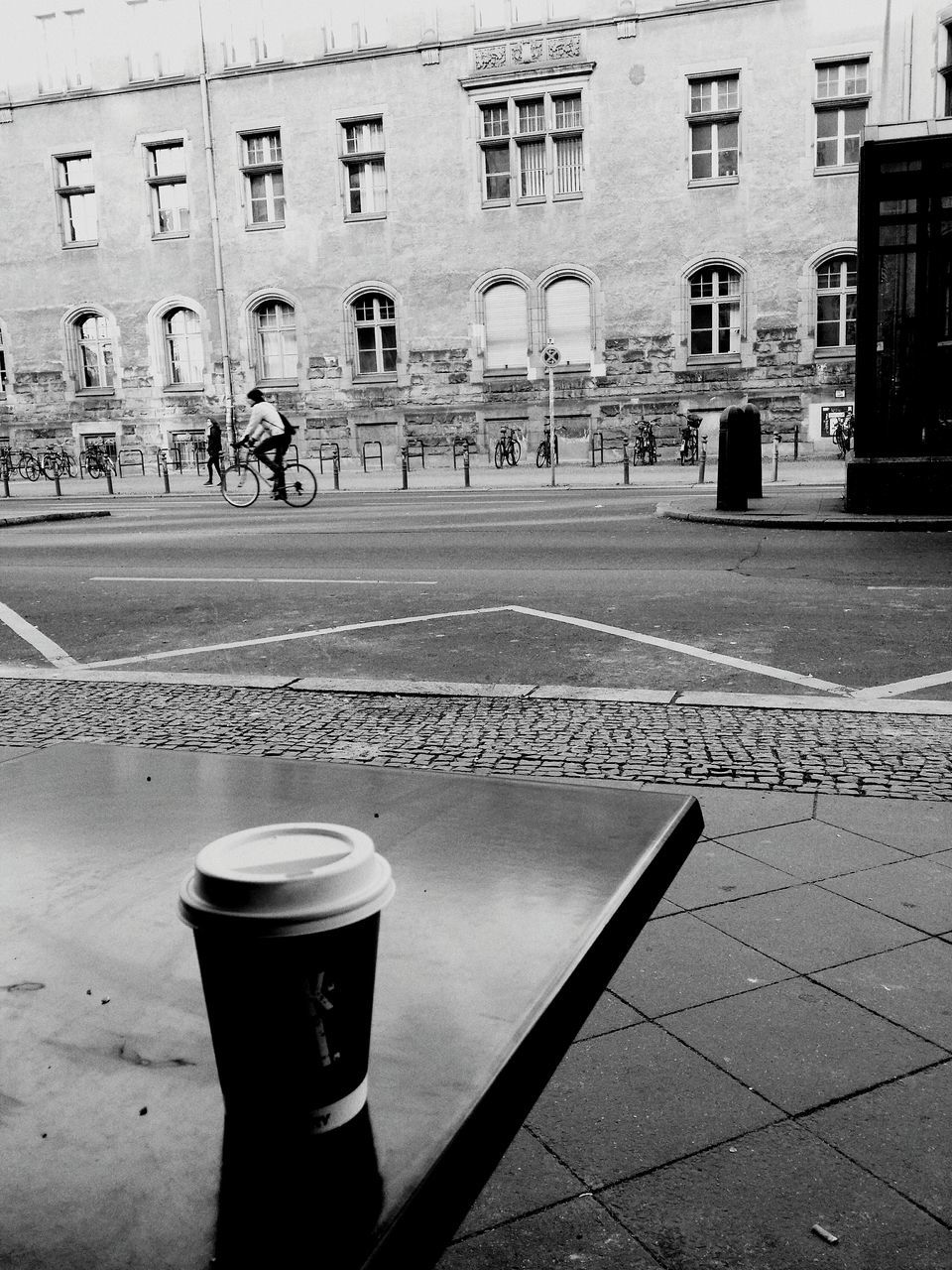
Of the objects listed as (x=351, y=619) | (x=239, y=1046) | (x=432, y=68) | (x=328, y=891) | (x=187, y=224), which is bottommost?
(x=351, y=619)

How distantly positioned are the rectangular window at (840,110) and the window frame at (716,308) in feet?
10.8

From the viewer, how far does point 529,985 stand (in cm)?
137

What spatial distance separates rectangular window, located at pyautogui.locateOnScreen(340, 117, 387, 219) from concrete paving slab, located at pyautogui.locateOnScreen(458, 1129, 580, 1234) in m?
32.2

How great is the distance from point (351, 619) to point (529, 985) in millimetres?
6928

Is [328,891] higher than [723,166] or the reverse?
the reverse

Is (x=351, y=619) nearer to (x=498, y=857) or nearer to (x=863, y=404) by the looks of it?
(x=498, y=857)

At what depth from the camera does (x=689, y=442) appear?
29344 millimetres

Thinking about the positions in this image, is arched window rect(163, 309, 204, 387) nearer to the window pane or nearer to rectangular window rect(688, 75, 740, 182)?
the window pane

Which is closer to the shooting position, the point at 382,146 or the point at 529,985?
the point at 529,985

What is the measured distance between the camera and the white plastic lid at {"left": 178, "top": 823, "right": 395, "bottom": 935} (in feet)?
3.27

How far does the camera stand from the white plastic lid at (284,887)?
100cm

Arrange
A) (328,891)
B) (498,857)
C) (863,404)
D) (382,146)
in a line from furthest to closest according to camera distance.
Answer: (382,146)
(863,404)
(498,857)
(328,891)

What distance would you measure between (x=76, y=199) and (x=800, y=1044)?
123ft

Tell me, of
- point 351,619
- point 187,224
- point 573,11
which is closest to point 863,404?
point 351,619
